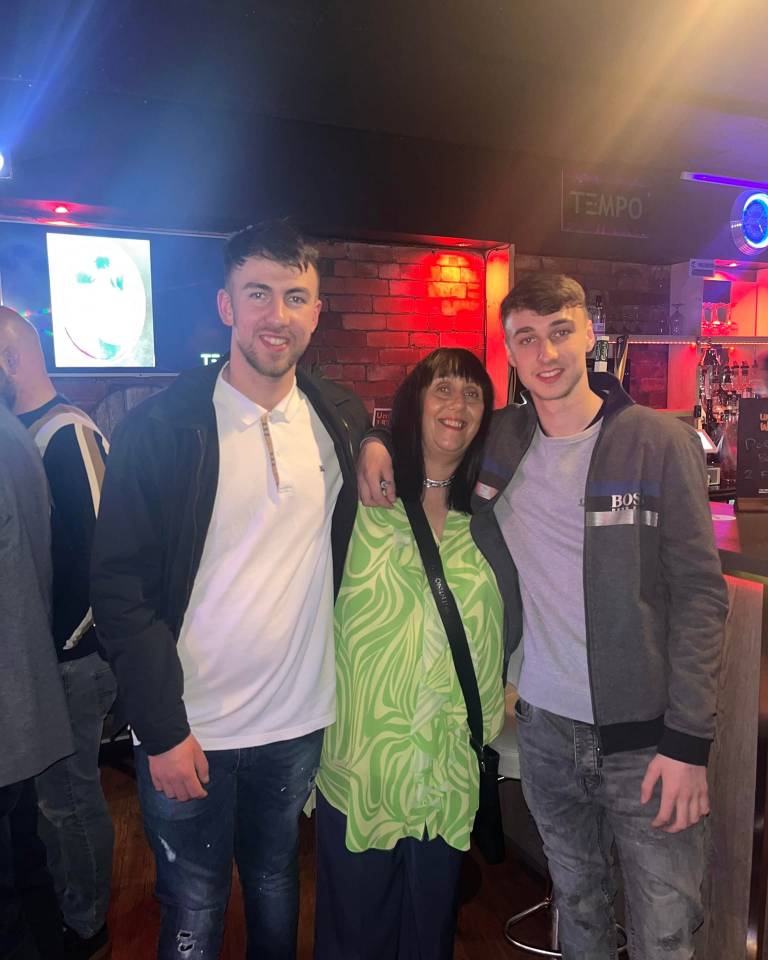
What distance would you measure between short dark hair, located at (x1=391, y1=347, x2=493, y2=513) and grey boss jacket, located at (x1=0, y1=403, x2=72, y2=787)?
0.89 metres

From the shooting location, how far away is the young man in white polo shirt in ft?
4.94

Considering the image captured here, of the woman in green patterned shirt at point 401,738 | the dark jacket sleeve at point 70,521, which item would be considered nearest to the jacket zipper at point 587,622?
the woman in green patterned shirt at point 401,738

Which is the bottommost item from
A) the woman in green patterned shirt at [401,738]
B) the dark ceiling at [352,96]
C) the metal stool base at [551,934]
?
the metal stool base at [551,934]

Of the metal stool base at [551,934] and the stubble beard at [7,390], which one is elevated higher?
the stubble beard at [7,390]

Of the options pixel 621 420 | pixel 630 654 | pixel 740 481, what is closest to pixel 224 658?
pixel 630 654

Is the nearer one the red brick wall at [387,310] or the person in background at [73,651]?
the person in background at [73,651]

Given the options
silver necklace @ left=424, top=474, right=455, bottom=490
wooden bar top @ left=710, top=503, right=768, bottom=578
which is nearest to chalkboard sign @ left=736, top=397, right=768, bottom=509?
wooden bar top @ left=710, top=503, right=768, bottom=578

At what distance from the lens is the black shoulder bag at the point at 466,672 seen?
1691 millimetres

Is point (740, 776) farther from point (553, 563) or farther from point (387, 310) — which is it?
point (387, 310)

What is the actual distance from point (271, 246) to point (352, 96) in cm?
225

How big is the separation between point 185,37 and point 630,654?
114 inches

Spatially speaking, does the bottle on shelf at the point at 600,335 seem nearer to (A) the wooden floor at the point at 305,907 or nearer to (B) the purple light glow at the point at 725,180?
(B) the purple light glow at the point at 725,180

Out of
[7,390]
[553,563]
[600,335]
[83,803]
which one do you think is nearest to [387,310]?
[600,335]

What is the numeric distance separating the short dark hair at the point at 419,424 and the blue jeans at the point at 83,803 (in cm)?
115
